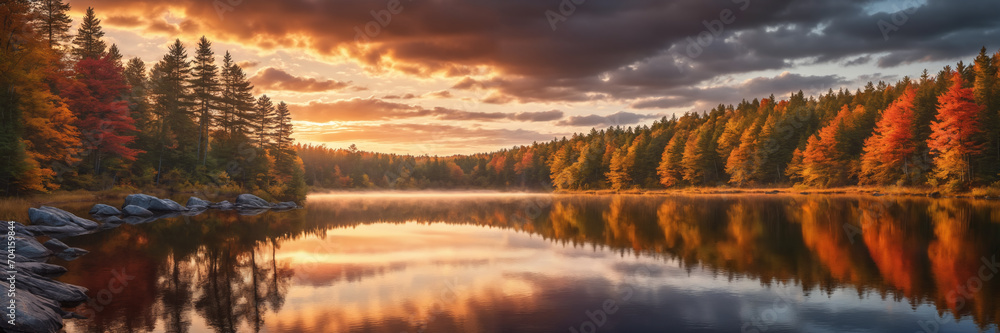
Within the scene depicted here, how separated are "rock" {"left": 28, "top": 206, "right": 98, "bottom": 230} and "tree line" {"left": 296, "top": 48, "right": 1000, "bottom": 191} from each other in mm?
83581

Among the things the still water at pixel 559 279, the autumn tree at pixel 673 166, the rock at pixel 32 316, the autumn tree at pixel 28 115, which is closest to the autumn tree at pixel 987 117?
the still water at pixel 559 279

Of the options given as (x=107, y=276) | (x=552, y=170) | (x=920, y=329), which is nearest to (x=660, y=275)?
(x=920, y=329)

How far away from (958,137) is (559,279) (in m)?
65.6

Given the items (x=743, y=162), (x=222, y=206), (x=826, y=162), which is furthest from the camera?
(x=743, y=162)

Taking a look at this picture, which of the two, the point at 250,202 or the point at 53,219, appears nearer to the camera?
the point at 53,219

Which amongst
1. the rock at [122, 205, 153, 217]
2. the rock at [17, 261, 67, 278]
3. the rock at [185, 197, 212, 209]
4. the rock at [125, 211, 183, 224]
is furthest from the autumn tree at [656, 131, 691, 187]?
the rock at [17, 261, 67, 278]

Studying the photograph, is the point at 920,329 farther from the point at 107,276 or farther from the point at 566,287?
the point at 107,276

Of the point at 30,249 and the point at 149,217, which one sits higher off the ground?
the point at 30,249

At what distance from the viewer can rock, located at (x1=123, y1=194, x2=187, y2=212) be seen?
48250 mm

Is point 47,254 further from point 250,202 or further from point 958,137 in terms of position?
point 958,137

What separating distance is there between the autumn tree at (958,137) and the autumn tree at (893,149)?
29.4 feet

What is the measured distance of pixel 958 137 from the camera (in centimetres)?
5906

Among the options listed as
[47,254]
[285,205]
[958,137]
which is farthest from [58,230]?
[958,137]

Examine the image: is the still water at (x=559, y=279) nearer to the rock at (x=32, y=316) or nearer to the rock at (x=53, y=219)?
the rock at (x=32, y=316)
